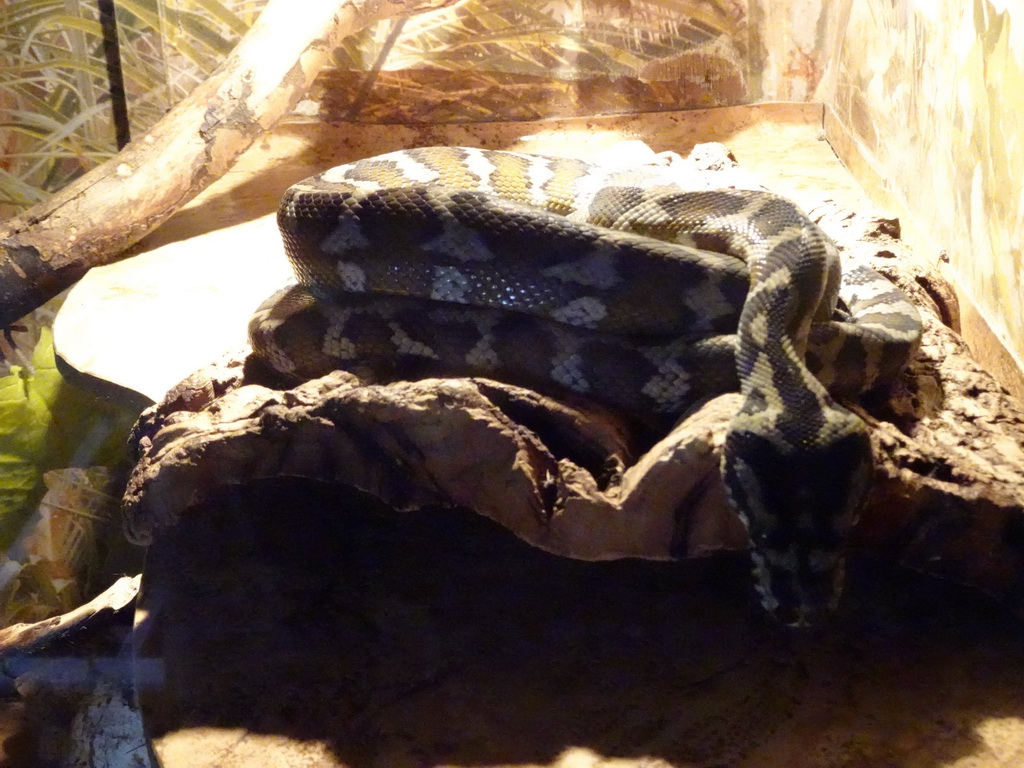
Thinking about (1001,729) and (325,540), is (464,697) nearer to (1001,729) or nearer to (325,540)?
(325,540)

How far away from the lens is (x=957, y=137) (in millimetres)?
4301

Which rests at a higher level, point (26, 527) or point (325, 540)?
point (325, 540)

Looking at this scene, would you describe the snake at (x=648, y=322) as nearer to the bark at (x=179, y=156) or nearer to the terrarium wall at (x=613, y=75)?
the terrarium wall at (x=613, y=75)

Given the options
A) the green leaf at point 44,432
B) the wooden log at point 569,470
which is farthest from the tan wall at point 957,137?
the green leaf at point 44,432

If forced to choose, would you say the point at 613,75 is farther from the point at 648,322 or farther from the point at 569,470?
the point at 569,470

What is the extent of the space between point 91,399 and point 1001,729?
421cm

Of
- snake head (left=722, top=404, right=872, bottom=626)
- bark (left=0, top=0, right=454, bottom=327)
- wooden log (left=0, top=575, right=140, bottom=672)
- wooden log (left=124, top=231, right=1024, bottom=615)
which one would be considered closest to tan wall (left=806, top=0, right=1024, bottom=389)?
wooden log (left=124, top=231, right=1024, bottom=615)

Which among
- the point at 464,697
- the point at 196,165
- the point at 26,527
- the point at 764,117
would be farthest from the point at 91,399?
the point at 764,117

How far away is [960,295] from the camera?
4203mm

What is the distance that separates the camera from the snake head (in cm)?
239

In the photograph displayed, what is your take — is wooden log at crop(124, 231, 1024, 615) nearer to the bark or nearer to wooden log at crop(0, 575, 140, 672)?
wooden log at crop(0, 575, 140, 672)

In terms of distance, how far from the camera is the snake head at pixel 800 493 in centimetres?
239

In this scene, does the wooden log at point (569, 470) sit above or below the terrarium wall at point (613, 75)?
below

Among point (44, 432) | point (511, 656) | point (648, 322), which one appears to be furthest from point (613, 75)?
point (511, 656)
